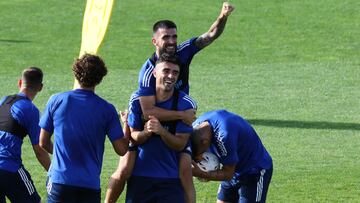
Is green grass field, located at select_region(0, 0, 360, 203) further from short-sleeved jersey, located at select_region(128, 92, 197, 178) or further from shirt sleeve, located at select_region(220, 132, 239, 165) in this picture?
short-sleeved jersey, located at select_region(128, 92, 197, 178)

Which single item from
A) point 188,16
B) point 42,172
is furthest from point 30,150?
point 188,16

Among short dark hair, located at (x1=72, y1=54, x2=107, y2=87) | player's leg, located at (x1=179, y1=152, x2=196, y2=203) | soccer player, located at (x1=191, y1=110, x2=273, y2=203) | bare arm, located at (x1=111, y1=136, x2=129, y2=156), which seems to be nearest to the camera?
short dark hair, located at (x1=72, y1=54, x2=107, y2=87)

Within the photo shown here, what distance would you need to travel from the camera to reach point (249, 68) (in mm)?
20734

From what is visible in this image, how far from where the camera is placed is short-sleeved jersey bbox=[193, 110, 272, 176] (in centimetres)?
893

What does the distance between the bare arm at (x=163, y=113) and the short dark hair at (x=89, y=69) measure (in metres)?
0.48

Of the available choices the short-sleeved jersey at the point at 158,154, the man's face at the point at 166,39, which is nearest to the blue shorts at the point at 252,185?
the short-sleeved jersey at the point at 158,154

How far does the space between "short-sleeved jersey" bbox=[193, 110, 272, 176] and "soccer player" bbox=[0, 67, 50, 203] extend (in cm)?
146

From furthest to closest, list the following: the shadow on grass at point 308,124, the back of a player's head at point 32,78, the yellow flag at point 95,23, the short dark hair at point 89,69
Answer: the shadow on grass at point 308,124 → the yellow flag at point 95,23 → the back of a player's head at point 32,78 → the short dark hair at point 89,69

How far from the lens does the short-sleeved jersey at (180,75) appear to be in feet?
28.6

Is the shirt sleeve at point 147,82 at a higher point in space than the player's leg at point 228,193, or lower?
higher

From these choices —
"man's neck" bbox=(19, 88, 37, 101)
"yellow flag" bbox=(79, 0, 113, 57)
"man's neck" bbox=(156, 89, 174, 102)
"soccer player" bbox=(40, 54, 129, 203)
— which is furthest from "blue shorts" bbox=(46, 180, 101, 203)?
"yellow flag" bbox=(79, 0, 113, 57)

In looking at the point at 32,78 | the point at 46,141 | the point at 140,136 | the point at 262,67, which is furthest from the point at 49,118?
the point at 262,67

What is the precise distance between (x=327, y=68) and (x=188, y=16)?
5.62 m

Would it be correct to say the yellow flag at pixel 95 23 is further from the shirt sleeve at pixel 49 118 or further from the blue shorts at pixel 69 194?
the blue shorts at pixel 69 194
